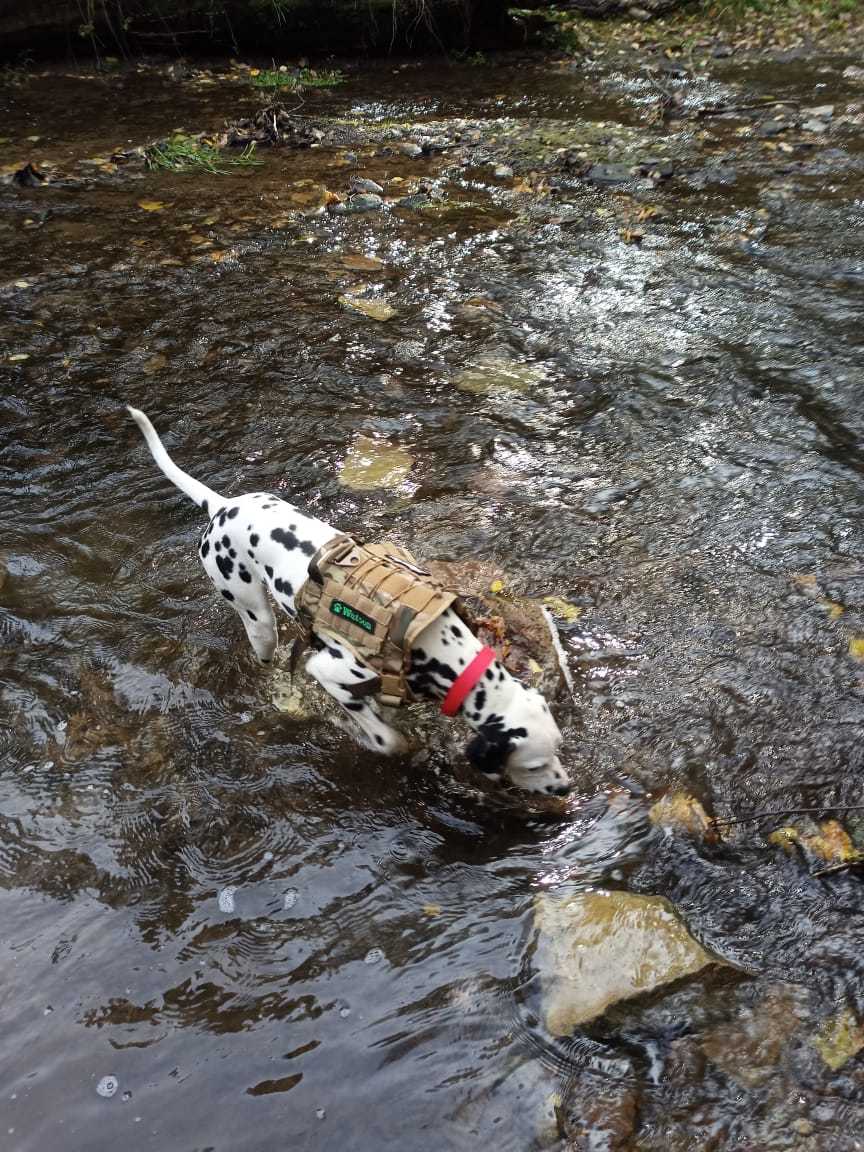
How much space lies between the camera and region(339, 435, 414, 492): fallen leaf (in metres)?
5.70

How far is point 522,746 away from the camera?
3.47 meters

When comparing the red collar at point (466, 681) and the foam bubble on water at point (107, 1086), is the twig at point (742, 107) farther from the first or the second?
the foam bubble on water at point (107, 1086)

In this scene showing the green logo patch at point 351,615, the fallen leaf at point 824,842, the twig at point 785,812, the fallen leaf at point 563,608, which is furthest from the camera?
the fallen leaf at point 563,608

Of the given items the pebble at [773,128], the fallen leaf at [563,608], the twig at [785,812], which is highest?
the pebble at [773,128]

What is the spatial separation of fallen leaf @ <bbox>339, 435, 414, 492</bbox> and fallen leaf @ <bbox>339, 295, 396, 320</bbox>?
1.85 metres

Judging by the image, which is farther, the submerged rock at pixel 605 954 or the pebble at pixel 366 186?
the pebble at pixel 366 186

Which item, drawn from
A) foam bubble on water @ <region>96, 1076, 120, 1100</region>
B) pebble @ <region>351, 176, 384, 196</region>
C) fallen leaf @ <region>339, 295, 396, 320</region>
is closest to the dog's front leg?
foam bubble on water @ <region>96, 1076, 120, 1100</region>

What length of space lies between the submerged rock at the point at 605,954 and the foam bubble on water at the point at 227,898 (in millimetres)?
1230

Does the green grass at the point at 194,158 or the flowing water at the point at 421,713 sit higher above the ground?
the green grass at the point at 194,158

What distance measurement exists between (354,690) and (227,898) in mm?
978

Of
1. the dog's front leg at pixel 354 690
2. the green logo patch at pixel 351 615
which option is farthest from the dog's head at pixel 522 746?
the green logo patch at pixel 351 615

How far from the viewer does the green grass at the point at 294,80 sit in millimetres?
A: 13781

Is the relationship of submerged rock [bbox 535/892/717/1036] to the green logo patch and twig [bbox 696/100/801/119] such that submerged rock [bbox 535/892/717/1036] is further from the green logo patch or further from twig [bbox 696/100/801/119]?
twig [bbox 696/100/801/119]

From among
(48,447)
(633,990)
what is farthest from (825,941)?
(48,447)
